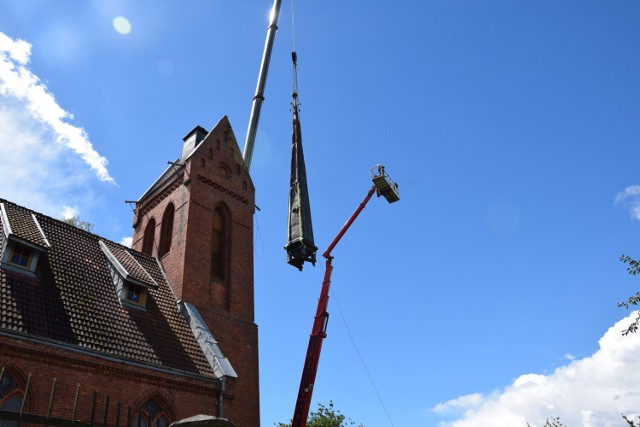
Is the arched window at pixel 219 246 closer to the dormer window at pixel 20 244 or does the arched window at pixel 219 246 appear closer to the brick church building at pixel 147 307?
the brick church building at pixel 147 307

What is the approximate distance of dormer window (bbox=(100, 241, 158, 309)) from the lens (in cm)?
1628

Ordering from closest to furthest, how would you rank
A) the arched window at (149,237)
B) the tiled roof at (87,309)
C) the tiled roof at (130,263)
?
the tiled roof at (87,309), the tiled roof at (130,263), the arched window at (149,237)

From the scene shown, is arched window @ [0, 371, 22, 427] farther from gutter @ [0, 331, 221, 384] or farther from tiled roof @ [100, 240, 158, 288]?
tiled roof @ [100, 240, 158, 288]

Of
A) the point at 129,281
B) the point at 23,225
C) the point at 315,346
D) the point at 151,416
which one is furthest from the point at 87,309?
the point at 315,346

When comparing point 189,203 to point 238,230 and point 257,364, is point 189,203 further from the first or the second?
point 257,364

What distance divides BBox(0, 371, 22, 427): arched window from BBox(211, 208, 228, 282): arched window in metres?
8.70

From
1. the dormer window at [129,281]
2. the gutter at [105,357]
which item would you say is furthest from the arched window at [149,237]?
the gutter at [105,357]

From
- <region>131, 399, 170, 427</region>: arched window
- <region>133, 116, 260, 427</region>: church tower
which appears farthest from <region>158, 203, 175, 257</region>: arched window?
<region>131, 399, 170, 427</region>: arched window

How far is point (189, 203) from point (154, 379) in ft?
25.7

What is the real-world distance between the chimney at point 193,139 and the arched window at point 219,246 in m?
3.87

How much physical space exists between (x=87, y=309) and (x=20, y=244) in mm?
Result: 2498

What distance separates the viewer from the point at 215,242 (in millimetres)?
21109

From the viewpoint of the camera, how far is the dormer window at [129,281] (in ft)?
53.4

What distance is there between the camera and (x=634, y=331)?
11703 millimetres
